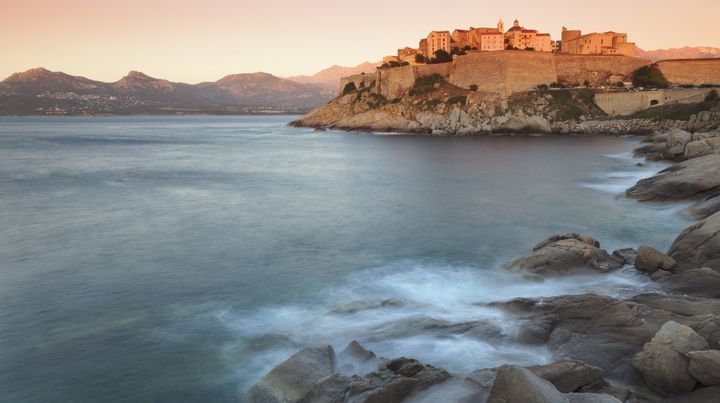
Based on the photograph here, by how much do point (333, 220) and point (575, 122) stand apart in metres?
51.5

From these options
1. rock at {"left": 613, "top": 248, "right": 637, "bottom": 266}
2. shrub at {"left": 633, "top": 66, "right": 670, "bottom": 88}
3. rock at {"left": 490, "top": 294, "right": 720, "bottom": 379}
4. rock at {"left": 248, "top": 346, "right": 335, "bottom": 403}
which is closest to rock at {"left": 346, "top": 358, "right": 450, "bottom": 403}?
rock at {"left": 248, "top": 346, "right": 335, "bottom": 403}

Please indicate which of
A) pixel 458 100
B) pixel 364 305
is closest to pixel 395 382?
pixel 364 305

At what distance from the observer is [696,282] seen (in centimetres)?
1064

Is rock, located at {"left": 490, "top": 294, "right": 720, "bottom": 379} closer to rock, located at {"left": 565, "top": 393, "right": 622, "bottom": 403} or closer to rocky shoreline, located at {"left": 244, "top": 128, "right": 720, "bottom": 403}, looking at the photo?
rocky shoreline, located at {"left": 244, "top": 128, "right": 720, "bottom": 403}

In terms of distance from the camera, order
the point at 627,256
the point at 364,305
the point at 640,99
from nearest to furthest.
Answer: the point at 364,305 → the point at 627,256 → the point at 640,99

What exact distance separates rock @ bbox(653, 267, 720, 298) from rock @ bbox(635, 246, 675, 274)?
0.64 m

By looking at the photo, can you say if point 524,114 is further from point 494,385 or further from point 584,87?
point 494,385

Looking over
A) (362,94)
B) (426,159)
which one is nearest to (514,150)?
(426,159)

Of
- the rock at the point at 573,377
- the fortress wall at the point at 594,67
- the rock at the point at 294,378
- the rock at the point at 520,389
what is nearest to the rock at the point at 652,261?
the rock at the point at 573,377

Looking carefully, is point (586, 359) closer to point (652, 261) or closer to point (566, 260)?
point (566, 260)

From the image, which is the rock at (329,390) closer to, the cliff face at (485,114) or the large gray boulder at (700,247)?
the large gray boulder at (700,247)

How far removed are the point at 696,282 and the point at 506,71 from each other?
6462 cm

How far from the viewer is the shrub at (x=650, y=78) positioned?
69875 mm

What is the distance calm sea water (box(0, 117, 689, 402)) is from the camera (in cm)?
954
